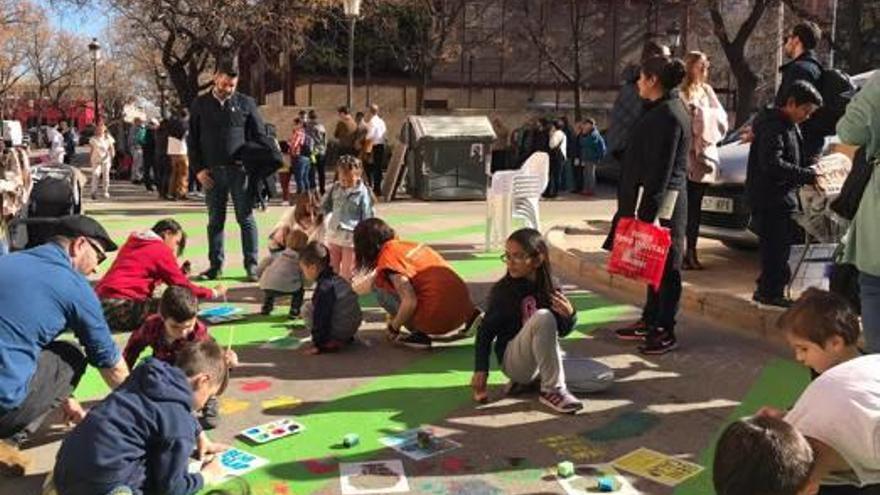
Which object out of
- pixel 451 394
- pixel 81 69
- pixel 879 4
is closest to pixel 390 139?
pixel 879 4

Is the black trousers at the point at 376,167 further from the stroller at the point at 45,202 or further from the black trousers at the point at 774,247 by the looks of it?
the black trousers at the point at 774,247

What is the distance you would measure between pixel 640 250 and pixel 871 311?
2.19m

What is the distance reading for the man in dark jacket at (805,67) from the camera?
6.71m

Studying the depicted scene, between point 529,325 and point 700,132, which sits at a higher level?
point 700,132

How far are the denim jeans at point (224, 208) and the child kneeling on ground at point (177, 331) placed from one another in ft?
12.5

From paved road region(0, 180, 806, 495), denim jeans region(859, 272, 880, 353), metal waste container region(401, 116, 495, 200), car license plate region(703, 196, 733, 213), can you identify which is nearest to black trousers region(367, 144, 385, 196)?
metal waste container region(401, 116, 495, 200)

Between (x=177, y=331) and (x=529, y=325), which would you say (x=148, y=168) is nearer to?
(x=177, y=331)

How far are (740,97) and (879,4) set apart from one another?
17.5ft

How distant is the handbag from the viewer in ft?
13.2

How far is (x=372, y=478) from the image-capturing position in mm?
4133

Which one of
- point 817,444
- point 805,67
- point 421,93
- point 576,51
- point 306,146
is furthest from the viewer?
point 576,51

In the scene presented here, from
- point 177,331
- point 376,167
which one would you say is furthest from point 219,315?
point 376,167

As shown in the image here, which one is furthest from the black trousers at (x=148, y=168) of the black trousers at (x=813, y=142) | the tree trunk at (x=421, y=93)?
the black trousers at (x=813, y=142)

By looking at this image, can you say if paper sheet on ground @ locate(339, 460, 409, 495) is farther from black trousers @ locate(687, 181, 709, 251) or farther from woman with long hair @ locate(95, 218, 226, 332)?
black trousers @ locate(687, 181, 709, 251)
